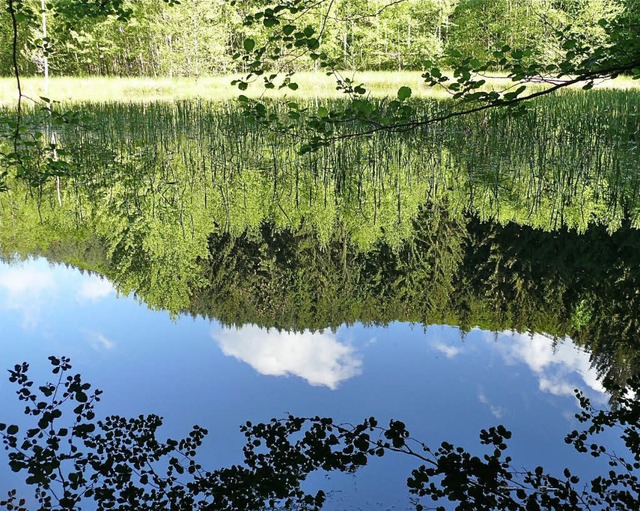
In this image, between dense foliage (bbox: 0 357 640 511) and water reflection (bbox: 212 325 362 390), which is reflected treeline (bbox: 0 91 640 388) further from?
dense foliage (bbox: 0 357 640 511)

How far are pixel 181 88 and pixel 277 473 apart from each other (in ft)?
73.5

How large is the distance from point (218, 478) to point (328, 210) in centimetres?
490

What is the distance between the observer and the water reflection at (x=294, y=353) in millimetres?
3695

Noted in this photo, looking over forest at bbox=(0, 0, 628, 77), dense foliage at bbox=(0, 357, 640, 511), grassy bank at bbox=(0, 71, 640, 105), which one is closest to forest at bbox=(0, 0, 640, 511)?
dense foliage at bbox=(0, 357, 640, 511)

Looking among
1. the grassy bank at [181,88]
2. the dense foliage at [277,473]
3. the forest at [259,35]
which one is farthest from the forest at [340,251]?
the forest at [259,35]

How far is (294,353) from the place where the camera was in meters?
4.00

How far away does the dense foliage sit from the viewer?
2203mm

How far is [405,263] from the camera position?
5625 mm

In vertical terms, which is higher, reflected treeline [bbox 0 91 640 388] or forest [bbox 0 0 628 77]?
forest [bbox 0 0 628 77]

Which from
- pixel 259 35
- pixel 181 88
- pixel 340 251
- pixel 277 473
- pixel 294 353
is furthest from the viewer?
pixel 259 35

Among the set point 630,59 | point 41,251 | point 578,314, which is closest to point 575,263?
point 578,314

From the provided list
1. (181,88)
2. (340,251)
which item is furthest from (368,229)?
(181,88)

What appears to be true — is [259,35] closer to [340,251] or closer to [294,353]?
[340,251]

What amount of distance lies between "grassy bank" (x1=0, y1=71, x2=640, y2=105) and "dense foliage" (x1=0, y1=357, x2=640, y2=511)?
16386 mm
